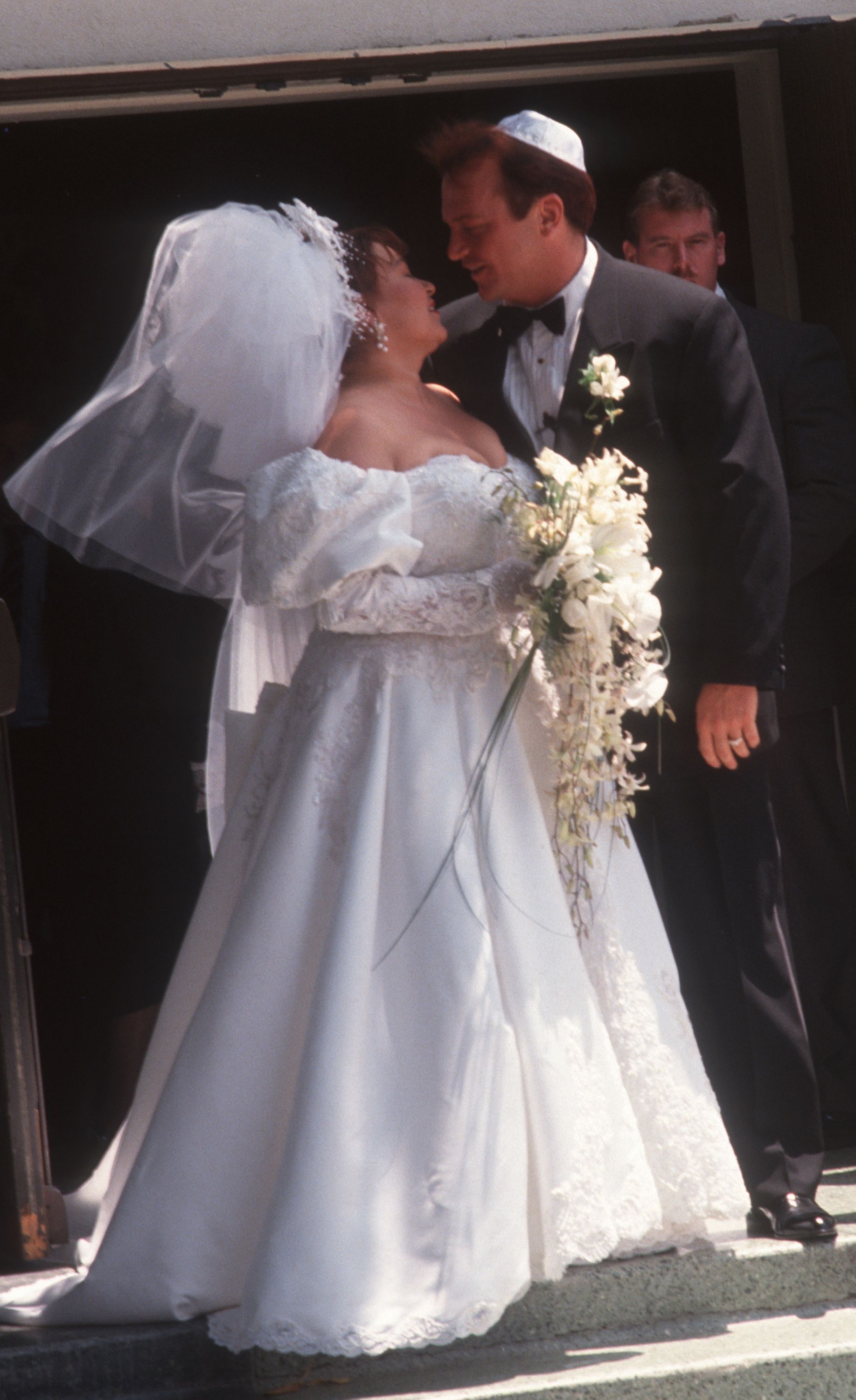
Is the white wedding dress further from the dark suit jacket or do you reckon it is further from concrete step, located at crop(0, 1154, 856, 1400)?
the dark suit jacket

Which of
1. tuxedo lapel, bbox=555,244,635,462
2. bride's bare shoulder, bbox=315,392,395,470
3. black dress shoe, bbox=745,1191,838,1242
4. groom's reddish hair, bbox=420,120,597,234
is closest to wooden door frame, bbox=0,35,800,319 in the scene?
groom's reddish hair, bbox=420,120,597,234

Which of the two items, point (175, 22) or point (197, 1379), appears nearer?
point (197, 1379)

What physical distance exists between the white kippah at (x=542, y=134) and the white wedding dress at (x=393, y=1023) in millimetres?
893

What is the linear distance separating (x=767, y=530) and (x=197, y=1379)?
1959 millimetres

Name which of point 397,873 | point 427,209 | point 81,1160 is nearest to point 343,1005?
point 397,873

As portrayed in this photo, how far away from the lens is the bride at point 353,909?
256 cm

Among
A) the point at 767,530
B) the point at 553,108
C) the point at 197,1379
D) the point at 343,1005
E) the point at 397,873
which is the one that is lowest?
the point at 197,1379

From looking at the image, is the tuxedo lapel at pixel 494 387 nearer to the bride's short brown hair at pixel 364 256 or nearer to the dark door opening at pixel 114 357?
the bride's short brown hair at pixel 364 256

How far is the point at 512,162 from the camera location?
333cm

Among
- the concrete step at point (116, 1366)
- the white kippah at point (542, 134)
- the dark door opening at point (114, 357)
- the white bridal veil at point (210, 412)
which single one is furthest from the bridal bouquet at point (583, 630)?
the dark door opening at point (114, 357)

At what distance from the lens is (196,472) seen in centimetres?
317

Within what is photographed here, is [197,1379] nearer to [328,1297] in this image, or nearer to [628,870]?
[328,1297]

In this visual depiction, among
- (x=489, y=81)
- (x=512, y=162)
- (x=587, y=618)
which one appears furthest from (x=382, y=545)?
(x=489, y=81)

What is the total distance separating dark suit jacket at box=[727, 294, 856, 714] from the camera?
3.64 metres
